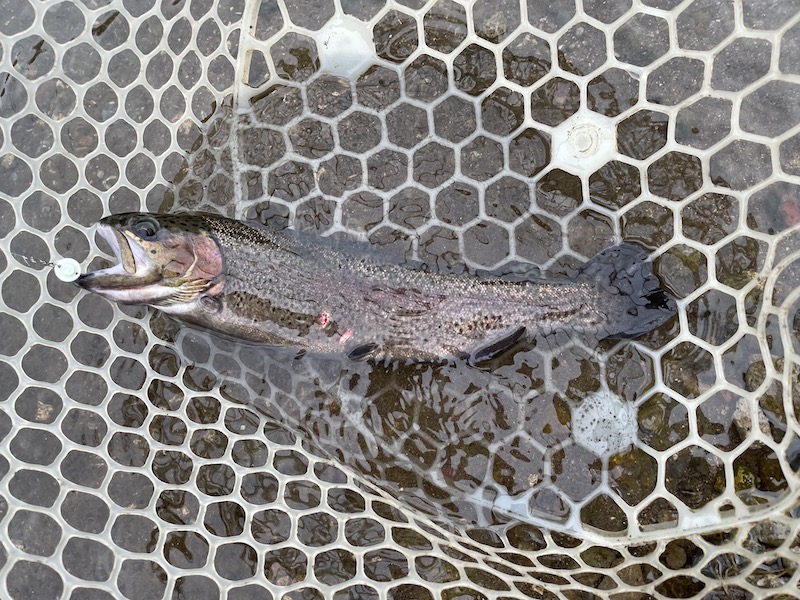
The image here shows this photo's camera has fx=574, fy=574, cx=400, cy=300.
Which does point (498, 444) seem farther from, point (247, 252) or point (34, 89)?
point (34, 89)

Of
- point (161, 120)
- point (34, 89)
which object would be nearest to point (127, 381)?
point (161, 120)

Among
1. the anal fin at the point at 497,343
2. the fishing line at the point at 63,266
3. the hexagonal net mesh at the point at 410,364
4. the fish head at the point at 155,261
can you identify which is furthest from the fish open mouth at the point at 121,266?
the anal fin at the point at 497,343

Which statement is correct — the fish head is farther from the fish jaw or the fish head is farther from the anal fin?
the anal fin

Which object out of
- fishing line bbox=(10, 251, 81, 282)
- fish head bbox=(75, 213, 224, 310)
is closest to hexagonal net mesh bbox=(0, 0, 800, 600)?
fishing line bbox=(10, 251, 81, 282)

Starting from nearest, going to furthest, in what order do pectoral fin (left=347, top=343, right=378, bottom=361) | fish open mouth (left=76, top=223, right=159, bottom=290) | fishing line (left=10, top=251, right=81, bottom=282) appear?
fish open mouth (left=76, top=223, right=159, bottom=290), fishing line (left=10, top=251, right=81, bottom=282), pectoral fin (left=347, top=343, right=378, bottom=361)

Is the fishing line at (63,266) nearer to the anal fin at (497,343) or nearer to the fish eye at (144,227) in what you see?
the fish eye at (144,227)

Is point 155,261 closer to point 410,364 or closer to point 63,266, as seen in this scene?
point 63,266

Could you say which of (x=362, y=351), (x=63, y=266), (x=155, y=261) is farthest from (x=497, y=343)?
(x=63, y=266)
